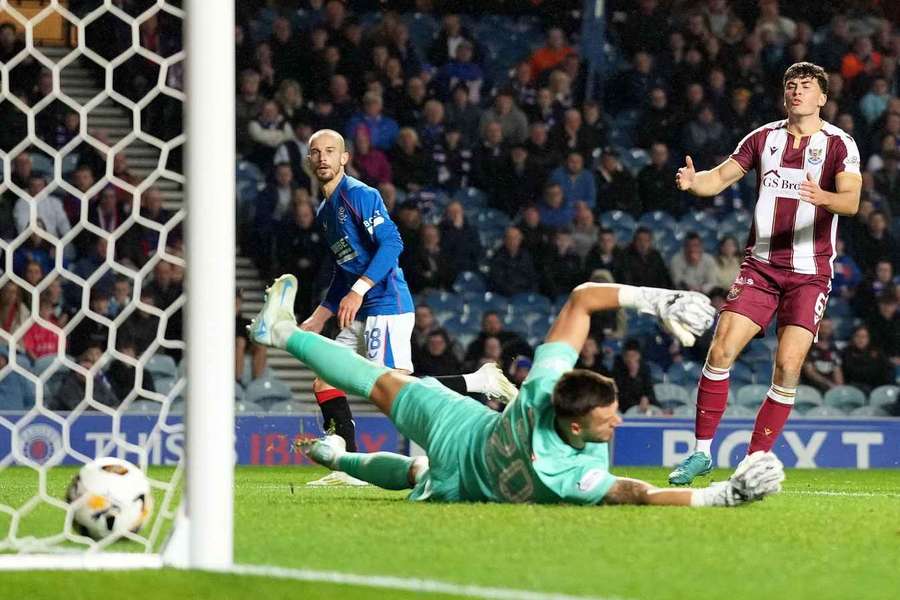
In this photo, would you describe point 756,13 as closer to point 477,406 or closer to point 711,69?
point 711,69

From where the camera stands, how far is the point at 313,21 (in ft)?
51.5

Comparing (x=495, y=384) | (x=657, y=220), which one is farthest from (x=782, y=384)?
(x=657, y=220)

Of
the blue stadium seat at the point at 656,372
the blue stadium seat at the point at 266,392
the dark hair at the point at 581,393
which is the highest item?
the dark hair at the point at 581,393

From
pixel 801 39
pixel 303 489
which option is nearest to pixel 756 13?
pixel 801 39

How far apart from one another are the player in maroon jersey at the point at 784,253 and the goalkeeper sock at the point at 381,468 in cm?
190

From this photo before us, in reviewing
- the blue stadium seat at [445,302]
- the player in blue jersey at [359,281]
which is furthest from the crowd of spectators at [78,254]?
the player in blue jersey at [359,281]

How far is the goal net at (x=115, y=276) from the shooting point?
14.4ft

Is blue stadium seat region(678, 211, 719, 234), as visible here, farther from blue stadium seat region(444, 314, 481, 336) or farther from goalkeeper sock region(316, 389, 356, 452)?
goalkeeper sock region(316, 389, 356, 452)

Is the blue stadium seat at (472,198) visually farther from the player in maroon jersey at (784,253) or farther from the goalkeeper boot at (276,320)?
the goalkeeper boot at (276,320)

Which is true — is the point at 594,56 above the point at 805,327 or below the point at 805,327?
above

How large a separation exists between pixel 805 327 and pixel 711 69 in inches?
334

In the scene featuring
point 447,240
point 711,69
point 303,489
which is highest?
point 711,69

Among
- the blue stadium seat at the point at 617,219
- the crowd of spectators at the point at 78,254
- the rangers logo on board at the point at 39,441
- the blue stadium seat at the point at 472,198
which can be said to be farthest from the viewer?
the blue stadium seat at the point at 472,198

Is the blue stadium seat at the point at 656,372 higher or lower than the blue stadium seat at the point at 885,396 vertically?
higher
